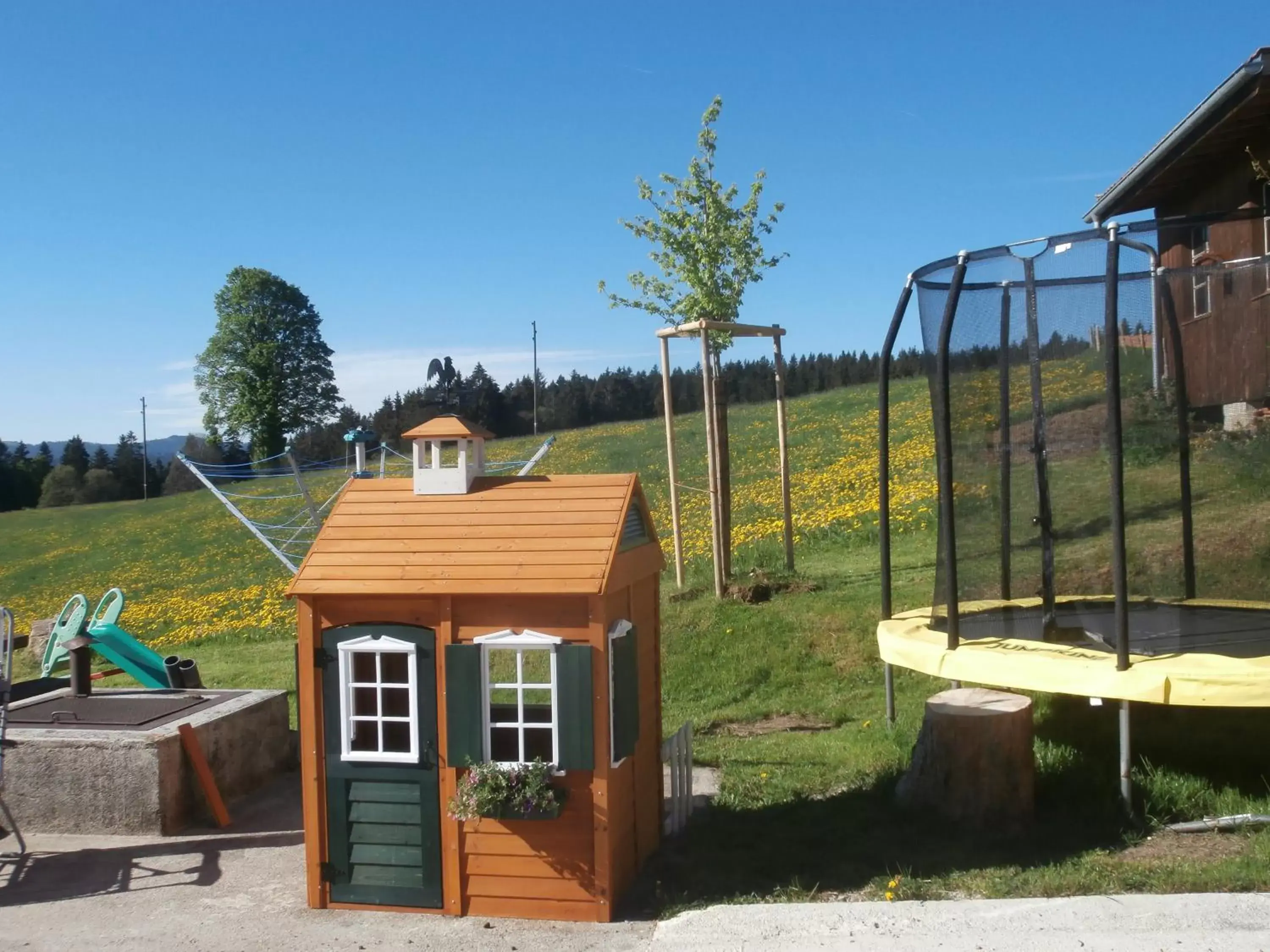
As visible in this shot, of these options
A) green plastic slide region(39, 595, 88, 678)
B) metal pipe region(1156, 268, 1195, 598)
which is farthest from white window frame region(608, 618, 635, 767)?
green plastic slide region(39, 595, 88, 678)

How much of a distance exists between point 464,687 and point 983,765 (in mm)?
3036

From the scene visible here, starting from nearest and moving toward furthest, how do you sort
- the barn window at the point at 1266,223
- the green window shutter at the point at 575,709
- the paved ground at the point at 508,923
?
1. the paved ground at the point at 508,923
2. the green window shutter at the point at 575,709
3. the barn window at the point at 1266,223

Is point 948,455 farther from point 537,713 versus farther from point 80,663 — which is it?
point 80,663

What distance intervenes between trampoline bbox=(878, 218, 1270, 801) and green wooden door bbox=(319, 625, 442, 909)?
10.8ft

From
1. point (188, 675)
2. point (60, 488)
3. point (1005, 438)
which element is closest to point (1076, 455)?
point (1005, 438)

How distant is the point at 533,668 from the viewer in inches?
400

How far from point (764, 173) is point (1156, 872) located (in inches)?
389

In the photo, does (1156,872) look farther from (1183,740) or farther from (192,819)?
(192,819)

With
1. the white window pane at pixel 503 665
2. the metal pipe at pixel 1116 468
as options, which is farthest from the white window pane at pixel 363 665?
the white window pane at pixel 503 665

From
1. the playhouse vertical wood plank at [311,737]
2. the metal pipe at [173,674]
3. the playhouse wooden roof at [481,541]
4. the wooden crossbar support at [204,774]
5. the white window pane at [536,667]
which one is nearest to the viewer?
the playhouse wooden roof at [481,541]

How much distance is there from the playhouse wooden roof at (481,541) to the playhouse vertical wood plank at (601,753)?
187 millimetres

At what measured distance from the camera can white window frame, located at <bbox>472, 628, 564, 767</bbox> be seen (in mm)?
5195

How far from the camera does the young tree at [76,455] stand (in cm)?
6756

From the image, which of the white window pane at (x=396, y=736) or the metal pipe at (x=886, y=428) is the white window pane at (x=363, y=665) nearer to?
the white window pane at (x=396, y=736)
